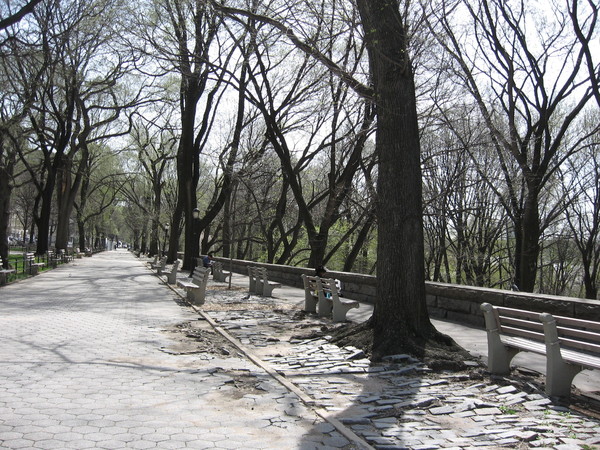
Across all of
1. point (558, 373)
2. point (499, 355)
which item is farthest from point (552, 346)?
point (499, 355)

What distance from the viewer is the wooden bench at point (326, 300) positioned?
10.7 metres

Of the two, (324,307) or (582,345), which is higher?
(582,345)

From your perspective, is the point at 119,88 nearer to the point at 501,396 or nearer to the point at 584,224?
the point at 584,224

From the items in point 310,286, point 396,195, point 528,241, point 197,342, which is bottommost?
point 197,342

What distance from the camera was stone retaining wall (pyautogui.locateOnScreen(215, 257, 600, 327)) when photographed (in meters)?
8.12

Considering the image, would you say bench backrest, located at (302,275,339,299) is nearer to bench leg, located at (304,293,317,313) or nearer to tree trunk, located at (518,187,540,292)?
bench leg, located at (304,293,317,313)

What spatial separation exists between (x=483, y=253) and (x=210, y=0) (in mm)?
18165

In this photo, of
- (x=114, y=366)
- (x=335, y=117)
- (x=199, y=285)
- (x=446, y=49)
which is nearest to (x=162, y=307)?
(x=199, y=285)

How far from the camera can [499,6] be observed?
1702 centimetres

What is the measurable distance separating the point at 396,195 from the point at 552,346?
3.05 meters

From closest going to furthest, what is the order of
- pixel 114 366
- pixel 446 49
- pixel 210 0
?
pixel 114 366 < pixel 210 0 < pixel 446 49

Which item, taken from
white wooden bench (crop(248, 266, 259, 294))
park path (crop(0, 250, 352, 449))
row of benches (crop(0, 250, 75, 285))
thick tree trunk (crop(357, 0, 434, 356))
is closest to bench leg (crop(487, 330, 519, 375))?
thick tree trunk (crop(357, 0, 434, 356))

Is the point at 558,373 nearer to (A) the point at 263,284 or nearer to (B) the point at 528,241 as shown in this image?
(A) the point at 263,284

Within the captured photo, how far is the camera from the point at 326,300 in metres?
11.7
